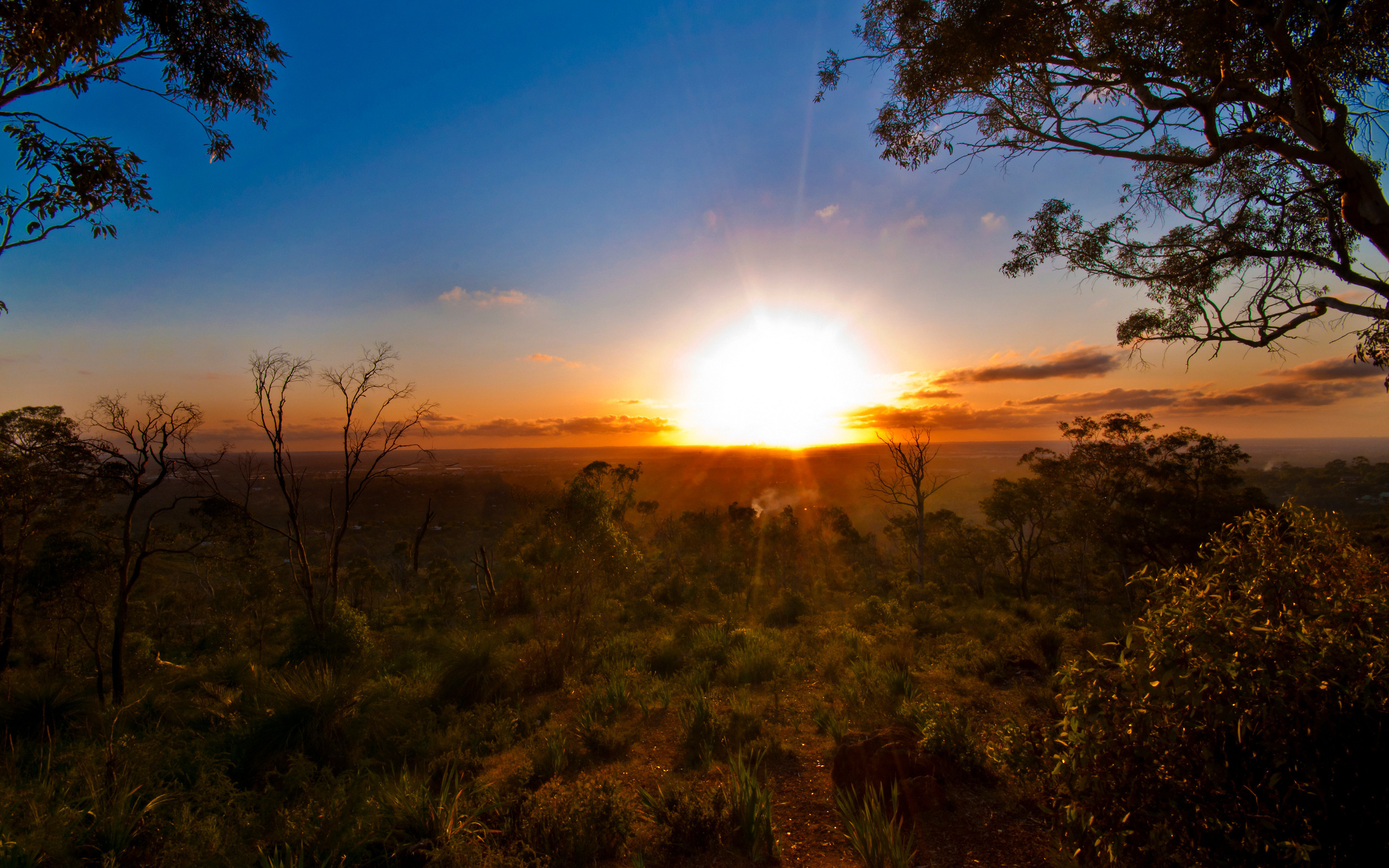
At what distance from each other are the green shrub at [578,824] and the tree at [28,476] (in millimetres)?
16266

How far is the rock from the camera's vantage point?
209 inches

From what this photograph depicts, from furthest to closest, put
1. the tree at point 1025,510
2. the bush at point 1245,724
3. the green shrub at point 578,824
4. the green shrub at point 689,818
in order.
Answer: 1. the tree at point 1025,510
2. the green shrub at point 689,818
3. the green shrub at point 578,824
4. the bush at point 1245,724

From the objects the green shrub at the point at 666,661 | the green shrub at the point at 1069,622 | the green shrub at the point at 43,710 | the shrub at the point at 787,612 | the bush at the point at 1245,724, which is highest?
the bush at the point at 1245,724

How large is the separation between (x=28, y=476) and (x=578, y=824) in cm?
1754

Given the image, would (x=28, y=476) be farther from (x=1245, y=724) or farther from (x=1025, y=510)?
(x=1025, y=510)

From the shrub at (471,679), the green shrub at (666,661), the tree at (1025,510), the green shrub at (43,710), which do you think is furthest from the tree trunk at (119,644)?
the tree at (1025,510)

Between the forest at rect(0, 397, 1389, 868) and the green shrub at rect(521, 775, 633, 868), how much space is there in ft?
0.10

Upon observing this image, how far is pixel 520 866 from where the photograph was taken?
426 cm

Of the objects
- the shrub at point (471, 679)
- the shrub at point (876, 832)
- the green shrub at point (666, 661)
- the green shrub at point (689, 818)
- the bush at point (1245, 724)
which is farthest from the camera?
the green shrub at point (666, 661)

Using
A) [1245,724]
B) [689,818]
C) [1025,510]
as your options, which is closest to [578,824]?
[689,818]

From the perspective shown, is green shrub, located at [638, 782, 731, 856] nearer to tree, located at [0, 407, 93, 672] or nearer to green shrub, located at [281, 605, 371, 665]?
green shrub, located at [281, 605, 371, 665]

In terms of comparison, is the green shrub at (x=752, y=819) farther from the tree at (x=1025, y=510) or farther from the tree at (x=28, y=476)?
the tree at (x=1025, y=510)

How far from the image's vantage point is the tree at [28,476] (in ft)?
40.4

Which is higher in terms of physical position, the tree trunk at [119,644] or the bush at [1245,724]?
→ the bush at [1245,724]
